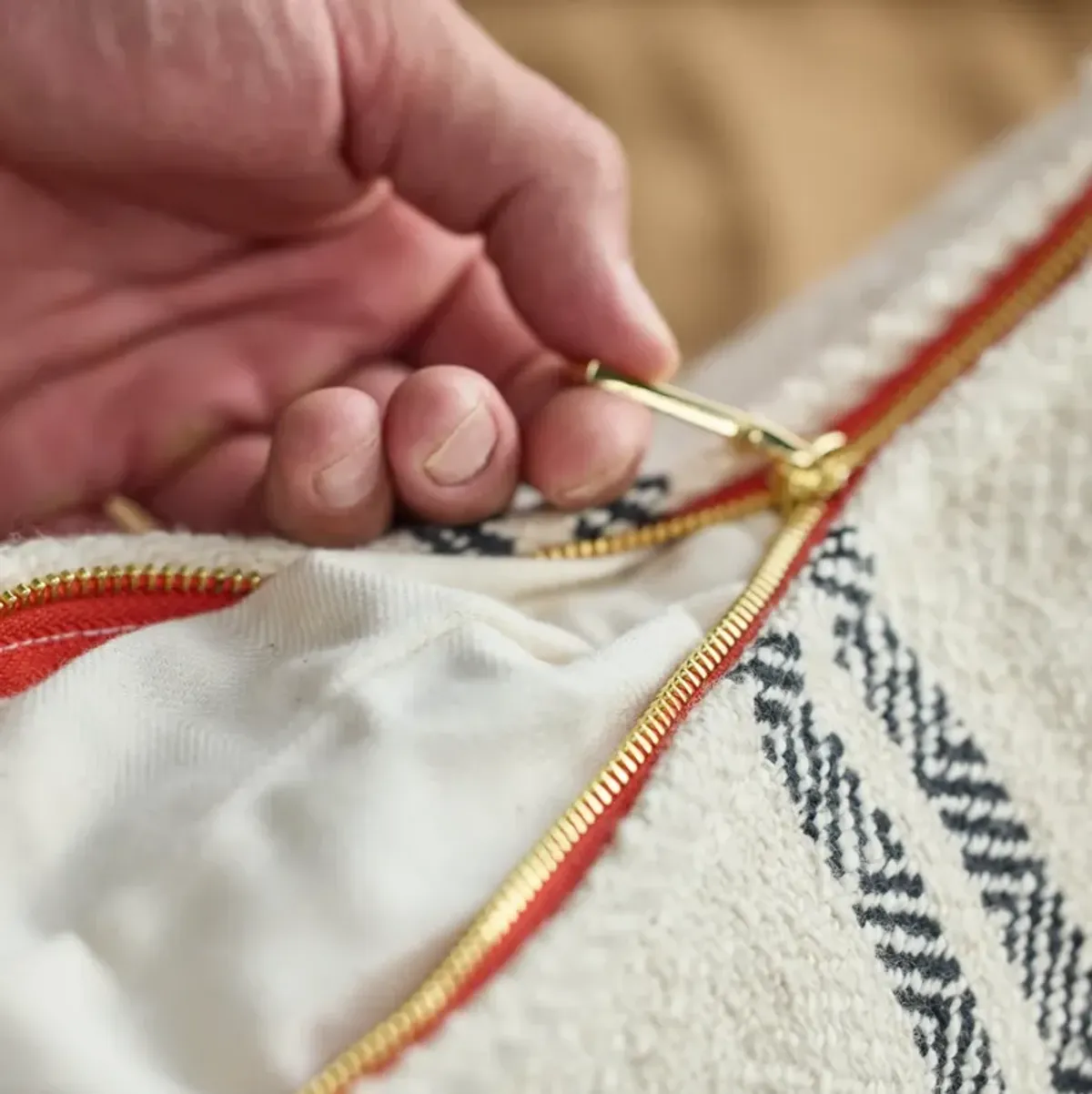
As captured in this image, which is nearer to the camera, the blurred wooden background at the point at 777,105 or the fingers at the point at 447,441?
the fingers at the point at 447,441

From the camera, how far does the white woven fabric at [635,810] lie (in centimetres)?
29

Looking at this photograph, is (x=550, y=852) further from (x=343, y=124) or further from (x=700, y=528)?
(x=343, y=124)

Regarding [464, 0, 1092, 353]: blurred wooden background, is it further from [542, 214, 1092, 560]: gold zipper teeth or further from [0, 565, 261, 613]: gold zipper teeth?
[0, 565, 261, 613]: gold zipper teeth

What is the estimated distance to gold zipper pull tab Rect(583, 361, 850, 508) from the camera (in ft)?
1.40

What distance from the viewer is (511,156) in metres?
0.48

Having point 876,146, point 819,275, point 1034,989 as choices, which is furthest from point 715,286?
point 1034,989

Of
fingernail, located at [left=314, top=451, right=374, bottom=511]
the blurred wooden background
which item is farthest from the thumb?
the blurred wooden background

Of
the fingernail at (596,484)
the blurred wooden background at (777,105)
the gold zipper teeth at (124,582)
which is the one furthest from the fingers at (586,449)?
the blurred wooden background at (777,105)

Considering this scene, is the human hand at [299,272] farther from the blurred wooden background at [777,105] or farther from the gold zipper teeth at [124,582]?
the blurred wooden background at [777,105]

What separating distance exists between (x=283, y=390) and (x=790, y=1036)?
319mm

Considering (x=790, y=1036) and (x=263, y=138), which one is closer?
(x=790, y=1036)

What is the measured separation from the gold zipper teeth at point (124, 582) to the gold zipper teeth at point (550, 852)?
13 cm

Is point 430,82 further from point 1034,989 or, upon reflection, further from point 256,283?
point 1034,989

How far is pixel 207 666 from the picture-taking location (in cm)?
36
